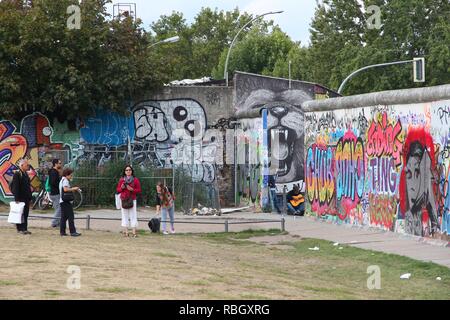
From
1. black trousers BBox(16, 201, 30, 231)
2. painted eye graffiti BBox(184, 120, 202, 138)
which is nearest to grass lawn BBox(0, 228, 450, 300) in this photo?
black trousers BBox(16, 201, 30, 231)

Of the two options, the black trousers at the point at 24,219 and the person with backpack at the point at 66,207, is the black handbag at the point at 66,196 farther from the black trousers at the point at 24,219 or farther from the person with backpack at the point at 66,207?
the black trousers at the point at 24,219

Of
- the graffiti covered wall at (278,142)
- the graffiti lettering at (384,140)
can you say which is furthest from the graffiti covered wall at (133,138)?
the graffiti lettering at (384,140)

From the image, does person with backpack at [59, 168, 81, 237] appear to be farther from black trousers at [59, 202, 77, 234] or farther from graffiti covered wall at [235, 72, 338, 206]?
graffiti covered wall at [235, 72, 338, 206]

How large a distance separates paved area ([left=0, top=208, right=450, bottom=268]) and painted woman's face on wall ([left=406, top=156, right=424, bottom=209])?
2.95ft

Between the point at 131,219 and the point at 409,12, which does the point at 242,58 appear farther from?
the point at 131,219

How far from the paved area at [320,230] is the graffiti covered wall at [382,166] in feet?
1.00

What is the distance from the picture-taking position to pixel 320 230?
24484mm

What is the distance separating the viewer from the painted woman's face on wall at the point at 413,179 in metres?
20.9

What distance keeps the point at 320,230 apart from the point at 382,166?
8.61 ft

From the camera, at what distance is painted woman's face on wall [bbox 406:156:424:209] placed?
68.5 ft

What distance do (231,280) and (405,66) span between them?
53720mm

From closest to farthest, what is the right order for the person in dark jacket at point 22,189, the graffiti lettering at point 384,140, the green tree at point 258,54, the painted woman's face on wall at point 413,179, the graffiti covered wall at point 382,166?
the graffiti covered wall at point 382,166
the painted woman's face on wall at point 413,179
the person in dark jacket at point 22,189
the graffiti lettering at point 384,140
the green tree at point 258,54

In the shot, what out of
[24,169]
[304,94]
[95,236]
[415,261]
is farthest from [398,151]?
[304,94]

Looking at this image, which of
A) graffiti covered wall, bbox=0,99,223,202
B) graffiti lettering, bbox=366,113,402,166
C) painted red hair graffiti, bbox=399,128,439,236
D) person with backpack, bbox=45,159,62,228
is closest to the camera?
painted red hair graffiti, bbox=399,128,439,236
